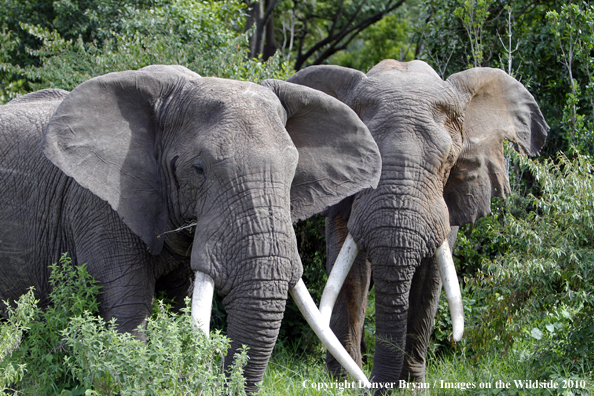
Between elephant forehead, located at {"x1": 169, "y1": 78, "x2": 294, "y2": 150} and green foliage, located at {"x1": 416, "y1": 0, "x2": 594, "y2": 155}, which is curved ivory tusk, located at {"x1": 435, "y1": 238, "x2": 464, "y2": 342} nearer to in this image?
elephant forehead, located at {"x1": 169, "y1": 78, "x2": 294, "y2": 150}

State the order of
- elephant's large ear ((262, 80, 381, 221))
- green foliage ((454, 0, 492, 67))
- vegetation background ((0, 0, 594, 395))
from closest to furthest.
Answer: vegetation background ((0, 0, 594, 395)), elephant's large ear ((262, 80, 381, 221)), green foliage ((454, 0, 492, 67))

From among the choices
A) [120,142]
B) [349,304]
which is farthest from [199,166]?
[349,304]

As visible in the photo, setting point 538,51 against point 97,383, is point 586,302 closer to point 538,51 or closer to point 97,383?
point 97,383

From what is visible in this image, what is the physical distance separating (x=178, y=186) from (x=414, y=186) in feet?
5.61

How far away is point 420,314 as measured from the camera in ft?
19.0

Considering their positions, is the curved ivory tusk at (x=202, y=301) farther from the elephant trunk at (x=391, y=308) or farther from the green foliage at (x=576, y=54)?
the green foliage at (x=576, y=54)

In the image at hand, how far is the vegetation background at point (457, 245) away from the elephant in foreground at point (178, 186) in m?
0.25

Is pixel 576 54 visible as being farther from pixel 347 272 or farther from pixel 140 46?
pixel 140 46

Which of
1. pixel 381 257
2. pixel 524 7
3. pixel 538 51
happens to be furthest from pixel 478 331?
pixel 524 7

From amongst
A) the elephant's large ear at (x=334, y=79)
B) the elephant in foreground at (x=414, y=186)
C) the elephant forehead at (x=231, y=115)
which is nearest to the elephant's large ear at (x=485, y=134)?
the elephant in foreground at (x=414, y=186)

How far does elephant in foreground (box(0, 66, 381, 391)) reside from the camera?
380 centimetres

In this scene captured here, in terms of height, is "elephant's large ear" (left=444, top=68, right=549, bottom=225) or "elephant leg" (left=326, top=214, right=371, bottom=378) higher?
"elephant's large ear" (left=444, top=68, right=549, bottom=225)

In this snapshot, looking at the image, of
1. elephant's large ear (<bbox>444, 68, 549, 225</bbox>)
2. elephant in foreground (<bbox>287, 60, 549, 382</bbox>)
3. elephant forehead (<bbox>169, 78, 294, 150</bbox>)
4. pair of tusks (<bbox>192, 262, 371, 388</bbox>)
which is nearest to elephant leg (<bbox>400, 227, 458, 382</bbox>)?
elephant in foreground (<bbox>287, 60, 549, 382</bbox>)

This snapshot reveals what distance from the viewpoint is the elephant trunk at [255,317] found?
12.3ft
